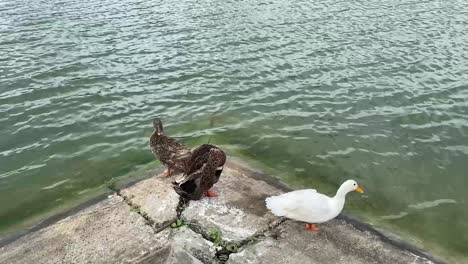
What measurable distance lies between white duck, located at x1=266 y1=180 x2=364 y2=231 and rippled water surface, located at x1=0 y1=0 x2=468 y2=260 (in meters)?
1.41

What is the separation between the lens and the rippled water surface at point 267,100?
9.78m

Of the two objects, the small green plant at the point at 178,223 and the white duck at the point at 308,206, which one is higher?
the white duck at the point at 308,206

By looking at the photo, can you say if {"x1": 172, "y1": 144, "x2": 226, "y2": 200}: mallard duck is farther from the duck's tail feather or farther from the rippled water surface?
the rippled water surface

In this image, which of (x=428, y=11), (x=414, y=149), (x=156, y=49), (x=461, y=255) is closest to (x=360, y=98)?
(x=414, y=149)

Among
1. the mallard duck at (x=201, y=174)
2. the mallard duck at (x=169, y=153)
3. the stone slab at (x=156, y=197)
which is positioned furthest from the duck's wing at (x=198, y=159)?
the stone slab at (x=156, y=197)

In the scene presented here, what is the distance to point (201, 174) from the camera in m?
7.91

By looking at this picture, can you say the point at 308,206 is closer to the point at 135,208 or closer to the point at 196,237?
the point at 196,237

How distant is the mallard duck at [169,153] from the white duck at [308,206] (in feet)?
6.93

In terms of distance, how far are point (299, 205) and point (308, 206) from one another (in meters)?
0.15

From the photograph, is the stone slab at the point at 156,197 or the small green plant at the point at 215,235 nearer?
the small green plant at the point at 215,235

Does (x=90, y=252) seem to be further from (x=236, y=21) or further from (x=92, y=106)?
(x=236, y=21)

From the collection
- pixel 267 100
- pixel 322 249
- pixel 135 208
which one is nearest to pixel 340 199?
pixel 322 249

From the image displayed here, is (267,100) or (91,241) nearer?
(91,241)

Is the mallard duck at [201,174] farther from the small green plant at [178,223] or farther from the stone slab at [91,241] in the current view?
the stone slab at [91,241]
